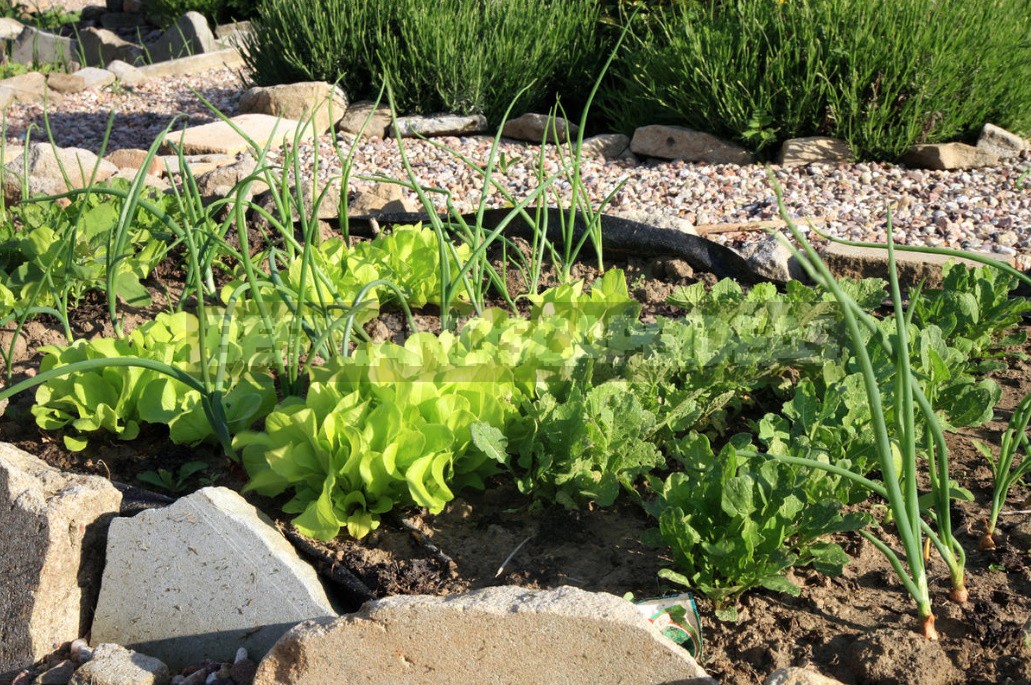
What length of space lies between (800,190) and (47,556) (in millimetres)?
3351

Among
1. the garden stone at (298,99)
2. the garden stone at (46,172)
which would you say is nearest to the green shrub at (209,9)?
the garden stone at (298,99)

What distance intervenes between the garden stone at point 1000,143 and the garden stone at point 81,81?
6541 millimetres

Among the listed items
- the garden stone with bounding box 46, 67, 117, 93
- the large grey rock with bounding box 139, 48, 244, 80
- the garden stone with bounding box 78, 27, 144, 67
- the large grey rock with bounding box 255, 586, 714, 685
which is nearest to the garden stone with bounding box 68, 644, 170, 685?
the large grey rock with bounding box 255, 586, 714, 685

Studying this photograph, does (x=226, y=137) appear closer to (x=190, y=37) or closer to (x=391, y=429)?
(x=391, y=429)

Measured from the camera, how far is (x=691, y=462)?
5.81 ft

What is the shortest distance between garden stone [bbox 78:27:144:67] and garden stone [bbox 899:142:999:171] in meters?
8.39

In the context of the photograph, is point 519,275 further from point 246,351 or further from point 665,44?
point 665,44

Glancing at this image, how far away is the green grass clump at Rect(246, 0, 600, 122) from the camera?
579 cm

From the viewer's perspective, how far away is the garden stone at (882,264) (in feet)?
10.2

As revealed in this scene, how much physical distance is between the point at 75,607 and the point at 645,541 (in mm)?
1067

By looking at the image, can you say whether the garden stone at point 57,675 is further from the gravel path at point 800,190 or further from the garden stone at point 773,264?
the garden stone at point 773,264

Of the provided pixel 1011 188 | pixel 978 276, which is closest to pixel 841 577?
pixel 978 276

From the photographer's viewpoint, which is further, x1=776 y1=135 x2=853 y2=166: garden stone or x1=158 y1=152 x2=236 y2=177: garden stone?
x1=776 y1=135 x2=853 y2=166: garden stone

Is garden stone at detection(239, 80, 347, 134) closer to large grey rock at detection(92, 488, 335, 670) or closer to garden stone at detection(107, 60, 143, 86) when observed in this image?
garden stone at detection(107, 60, 143, 86)
